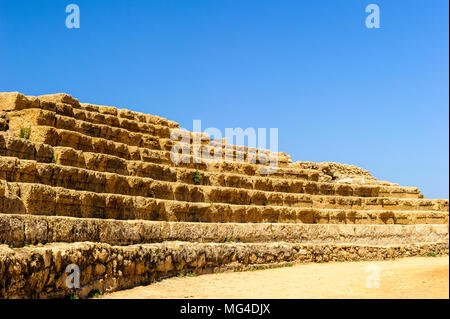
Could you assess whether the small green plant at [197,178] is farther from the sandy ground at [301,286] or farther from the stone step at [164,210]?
the sandy ground at [301,286]

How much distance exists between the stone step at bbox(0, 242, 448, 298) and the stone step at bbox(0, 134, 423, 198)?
278 cm

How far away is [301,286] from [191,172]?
19.7 ft

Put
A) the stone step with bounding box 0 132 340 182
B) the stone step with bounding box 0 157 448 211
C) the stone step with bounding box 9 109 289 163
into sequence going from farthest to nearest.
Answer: the stone step with bounding box 9 109 289 163 < the stone step with bounding box 0 132 340 182 < the stone step with bounding box 0 157 448 211

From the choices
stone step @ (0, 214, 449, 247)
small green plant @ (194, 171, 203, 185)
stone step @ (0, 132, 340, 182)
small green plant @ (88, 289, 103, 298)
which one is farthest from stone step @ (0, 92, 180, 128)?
small green plant @ (88, 289, 103, 298)

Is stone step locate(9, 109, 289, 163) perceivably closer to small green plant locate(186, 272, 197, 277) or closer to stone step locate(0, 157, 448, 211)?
stone step locate(0, 157, 448, 211)

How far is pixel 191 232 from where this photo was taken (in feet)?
39.4

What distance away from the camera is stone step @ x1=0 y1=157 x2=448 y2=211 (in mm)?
9234

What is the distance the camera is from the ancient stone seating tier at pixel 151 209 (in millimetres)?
7926

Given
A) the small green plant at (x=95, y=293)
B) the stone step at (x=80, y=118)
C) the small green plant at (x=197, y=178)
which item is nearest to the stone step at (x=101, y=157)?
the small green plant at (x=197, y=178)

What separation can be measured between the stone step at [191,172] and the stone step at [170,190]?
0.51 metres

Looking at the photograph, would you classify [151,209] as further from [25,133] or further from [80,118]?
[80,118]
